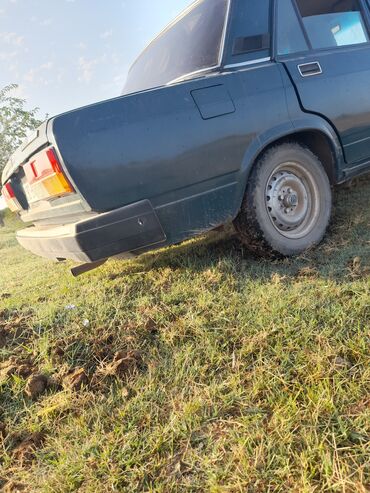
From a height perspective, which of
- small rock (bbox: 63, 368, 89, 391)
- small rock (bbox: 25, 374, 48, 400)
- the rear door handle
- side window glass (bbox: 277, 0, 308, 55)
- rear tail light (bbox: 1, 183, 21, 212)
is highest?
side window glass (bbox: 277, 0, 308, 55)

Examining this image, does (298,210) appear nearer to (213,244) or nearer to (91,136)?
(213,244)

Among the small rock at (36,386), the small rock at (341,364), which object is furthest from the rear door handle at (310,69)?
the small rock at (36,386)

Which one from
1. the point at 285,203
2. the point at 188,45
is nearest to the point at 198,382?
the point at 285,203

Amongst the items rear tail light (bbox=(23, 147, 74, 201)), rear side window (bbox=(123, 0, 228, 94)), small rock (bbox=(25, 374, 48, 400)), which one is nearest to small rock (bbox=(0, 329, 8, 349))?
small rock (bbox=(25, 374, 48, 400))

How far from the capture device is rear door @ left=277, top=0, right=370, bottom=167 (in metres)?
2.53

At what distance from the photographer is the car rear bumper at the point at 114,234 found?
1939 millimetres

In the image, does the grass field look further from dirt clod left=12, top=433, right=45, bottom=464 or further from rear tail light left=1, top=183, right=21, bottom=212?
rear tail light left=1, top=183, right=21, bottom=212

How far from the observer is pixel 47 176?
6.72ft

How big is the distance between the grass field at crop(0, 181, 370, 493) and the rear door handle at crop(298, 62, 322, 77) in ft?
4.02

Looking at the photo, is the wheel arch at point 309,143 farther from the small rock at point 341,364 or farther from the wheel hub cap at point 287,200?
the small rock at point 341,364

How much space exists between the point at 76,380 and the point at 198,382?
53 cm

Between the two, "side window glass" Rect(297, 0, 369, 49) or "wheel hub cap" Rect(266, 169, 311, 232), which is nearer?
"wheel hub cap" Rect(266, 169, 311, 232)

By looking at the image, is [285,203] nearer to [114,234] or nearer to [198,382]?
[114,234]

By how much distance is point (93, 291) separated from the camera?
244 cm
